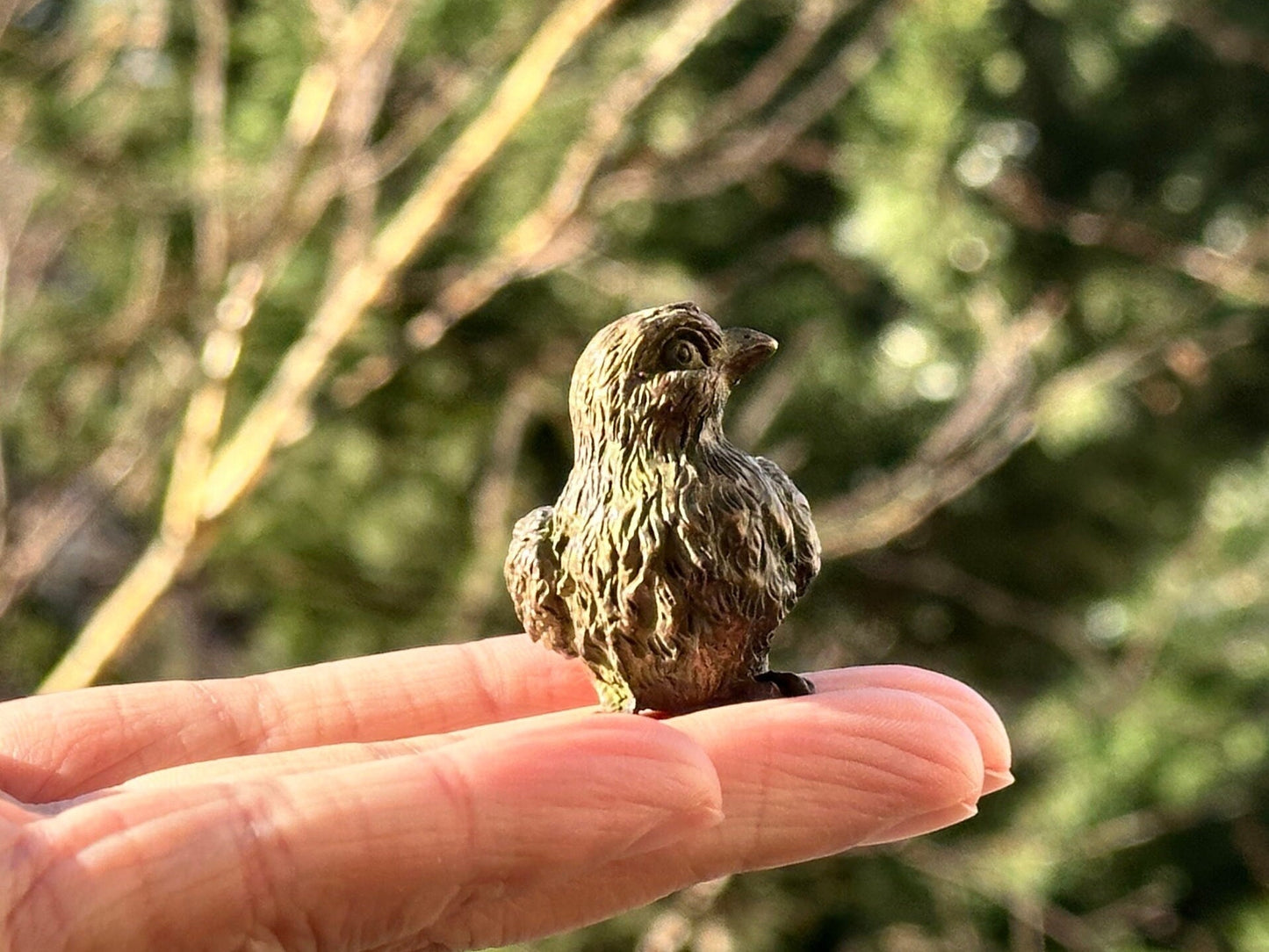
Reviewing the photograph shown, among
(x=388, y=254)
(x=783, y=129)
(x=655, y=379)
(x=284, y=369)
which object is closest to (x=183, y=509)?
(x=284, y=369)

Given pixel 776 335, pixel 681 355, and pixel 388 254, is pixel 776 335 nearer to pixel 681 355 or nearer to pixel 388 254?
pixel 388 254

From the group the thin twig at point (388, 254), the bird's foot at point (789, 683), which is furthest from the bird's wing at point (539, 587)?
the thin twig at point (388, 254)

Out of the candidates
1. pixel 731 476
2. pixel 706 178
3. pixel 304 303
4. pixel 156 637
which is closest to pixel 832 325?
pixel 706 178

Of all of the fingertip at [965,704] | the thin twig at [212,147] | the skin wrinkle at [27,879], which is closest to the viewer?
the skin wrinkle at [27,879]

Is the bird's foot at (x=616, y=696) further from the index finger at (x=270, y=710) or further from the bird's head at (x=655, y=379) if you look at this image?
the bird's head at (x=655, y=379)

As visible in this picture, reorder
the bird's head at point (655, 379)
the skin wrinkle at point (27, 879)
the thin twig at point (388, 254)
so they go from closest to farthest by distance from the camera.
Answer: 1. the skin wrinkle at point (27, 879)
2. the bird's head at point (655, 379)
3. the thin twig at point (388, 254)

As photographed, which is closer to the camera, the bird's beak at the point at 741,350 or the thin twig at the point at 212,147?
the bird's beak at the point at 741,350
